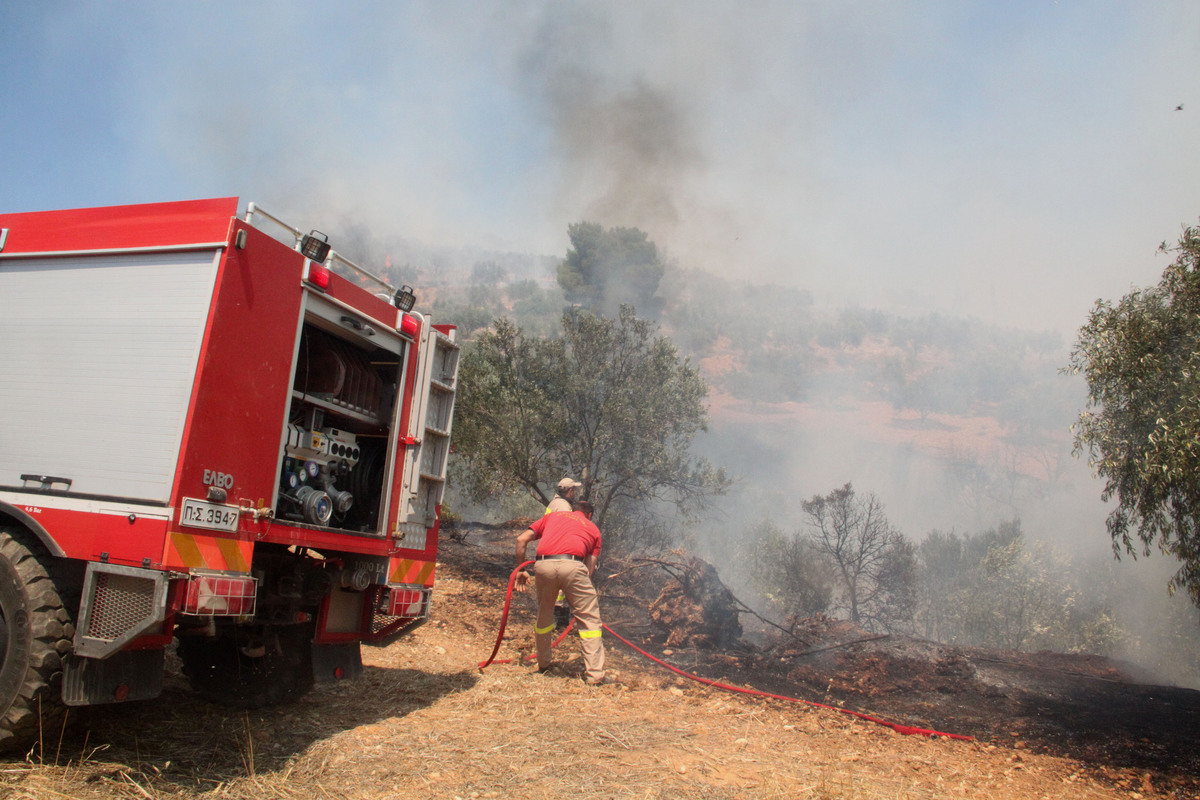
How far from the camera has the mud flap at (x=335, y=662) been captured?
205 inches

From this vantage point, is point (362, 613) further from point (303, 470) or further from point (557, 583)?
point (557, 583)

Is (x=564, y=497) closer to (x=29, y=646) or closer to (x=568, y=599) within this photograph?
(x=568, y=599)

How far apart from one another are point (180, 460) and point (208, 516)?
0.33 m

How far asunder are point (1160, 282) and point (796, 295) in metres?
77.3

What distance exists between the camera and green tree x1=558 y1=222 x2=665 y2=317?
5450 centimetres

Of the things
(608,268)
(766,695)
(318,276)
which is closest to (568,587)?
(766,695)

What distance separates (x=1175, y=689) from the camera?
10.0 meters

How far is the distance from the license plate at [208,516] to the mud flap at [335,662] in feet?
5.47

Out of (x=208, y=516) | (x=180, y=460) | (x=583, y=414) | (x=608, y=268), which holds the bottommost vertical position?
(x=208, y=516)

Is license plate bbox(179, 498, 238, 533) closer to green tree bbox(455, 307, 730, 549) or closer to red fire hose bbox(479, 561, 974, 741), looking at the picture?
red fire hose bbox(479, 561, 974, 741)

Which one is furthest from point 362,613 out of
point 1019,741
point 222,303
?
point 1019,741

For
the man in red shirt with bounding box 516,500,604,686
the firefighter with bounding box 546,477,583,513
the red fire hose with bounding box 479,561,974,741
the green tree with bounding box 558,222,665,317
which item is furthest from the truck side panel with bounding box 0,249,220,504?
the green tree with bounding box 558,222,665,317

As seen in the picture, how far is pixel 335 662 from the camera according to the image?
5.31 meters

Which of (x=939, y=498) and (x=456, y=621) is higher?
(x=939, y=498)
